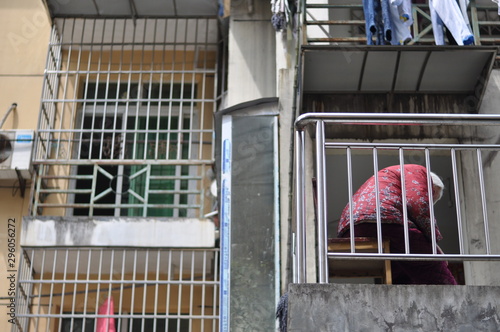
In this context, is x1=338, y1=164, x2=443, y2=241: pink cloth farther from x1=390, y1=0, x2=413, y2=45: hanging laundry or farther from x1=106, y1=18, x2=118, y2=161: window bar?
x1=106, y1=18, x2=118, y2=161: window bar

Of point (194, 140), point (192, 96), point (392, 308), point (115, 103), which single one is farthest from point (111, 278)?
point (392, 308)

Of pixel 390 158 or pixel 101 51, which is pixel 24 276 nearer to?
pixel 101 51

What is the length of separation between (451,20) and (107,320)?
16.5 feet

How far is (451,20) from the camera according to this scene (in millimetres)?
7422

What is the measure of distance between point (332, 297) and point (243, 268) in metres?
3.79

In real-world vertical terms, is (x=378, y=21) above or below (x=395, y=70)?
above

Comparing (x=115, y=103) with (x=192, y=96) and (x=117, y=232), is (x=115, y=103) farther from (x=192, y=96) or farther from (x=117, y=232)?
(x=117, y=232)

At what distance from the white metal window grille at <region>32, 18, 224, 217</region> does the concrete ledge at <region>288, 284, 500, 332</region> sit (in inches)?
211

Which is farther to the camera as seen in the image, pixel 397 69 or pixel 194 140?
pixel 194 140

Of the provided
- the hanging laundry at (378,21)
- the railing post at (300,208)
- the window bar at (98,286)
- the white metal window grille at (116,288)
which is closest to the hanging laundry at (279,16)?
the hanging laundry at (378,21)

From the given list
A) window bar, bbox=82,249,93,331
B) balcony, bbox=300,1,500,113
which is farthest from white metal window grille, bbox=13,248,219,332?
balcony, bbox=300,1,500,113

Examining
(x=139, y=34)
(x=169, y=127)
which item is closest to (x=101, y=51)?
(x=139, y=34)

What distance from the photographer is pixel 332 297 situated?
12.5 ft

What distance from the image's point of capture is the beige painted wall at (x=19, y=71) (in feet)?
30.6
